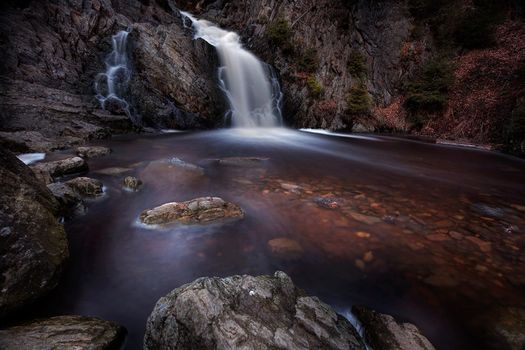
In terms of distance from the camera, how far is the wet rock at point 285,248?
2.86m

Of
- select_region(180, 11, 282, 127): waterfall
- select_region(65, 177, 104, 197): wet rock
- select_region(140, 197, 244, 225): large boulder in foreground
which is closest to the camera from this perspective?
select_region(140, 197, 244, 225): large boulder in foreground

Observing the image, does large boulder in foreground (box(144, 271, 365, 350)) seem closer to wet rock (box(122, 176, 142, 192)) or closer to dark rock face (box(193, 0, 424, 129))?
wet rock (box(122, 176, 142, 192))

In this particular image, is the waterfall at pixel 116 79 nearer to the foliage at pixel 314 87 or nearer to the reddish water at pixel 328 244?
the reddish water at pixel 328 244

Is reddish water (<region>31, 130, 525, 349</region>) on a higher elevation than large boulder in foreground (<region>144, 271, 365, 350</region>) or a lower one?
lower

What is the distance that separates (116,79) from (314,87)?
369 inches

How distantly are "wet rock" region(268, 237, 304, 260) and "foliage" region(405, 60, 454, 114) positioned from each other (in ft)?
43.7

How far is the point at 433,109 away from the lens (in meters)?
13.4

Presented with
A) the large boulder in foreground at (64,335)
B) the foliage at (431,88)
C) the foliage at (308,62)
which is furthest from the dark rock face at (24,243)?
the foliage at (431,88)

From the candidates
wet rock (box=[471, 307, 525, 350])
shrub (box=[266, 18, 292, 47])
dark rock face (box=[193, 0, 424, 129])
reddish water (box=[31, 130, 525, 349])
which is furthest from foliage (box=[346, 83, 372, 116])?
wet rock (box=[471, 307, 525, 350])

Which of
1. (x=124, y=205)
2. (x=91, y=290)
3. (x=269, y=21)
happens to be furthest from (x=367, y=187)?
(x=269, y=21)

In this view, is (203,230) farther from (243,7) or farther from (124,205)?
(243,7)

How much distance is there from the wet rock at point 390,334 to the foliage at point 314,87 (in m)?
14.0

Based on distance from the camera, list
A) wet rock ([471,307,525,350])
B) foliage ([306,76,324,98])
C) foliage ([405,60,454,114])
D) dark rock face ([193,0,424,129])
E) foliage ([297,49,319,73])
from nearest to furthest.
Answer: wet rock ([471,307,525,350]) → foliage ([405,60,454,114]) → foliage ([306,76,324,98]) → dark rock face ([193,0,424,129]) → foliage ([297,49,319,73])

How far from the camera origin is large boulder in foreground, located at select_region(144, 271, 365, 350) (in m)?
1.50
